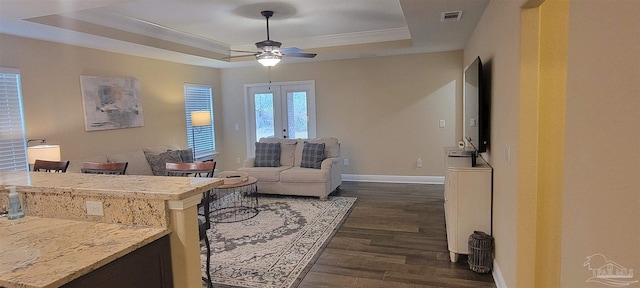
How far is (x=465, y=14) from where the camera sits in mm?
3562

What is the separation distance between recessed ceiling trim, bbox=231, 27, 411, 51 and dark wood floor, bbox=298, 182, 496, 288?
8.56ft

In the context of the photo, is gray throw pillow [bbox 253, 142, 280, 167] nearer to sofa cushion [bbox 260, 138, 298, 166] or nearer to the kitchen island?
sofa cushion [bbox 260, 138, 298, 166]

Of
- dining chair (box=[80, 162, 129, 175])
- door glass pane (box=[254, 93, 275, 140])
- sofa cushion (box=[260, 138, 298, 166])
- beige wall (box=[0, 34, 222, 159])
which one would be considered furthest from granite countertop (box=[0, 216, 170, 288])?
door glass pane (box=[254, 93, 275, 140])

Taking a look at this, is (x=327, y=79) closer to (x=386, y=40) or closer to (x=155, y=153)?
(x=386, y=40)

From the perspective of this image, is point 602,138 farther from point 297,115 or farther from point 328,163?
point 297,115

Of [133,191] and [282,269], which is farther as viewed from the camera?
[282,269]

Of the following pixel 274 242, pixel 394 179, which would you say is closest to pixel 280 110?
pixel 394 179

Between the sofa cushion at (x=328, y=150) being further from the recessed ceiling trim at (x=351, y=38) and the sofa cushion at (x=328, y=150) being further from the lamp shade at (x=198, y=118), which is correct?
the lamp shade at (x=198, y=118)

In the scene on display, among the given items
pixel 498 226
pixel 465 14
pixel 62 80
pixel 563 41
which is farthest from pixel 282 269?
pixel 62 80

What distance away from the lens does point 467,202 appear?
10.5 ft

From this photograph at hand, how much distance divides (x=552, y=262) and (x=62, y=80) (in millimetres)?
5511

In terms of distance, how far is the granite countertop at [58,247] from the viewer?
3.92 ft

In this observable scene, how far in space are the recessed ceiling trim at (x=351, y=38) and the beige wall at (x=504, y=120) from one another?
2.41 metres

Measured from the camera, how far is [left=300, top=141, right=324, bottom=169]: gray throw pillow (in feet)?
19.3
